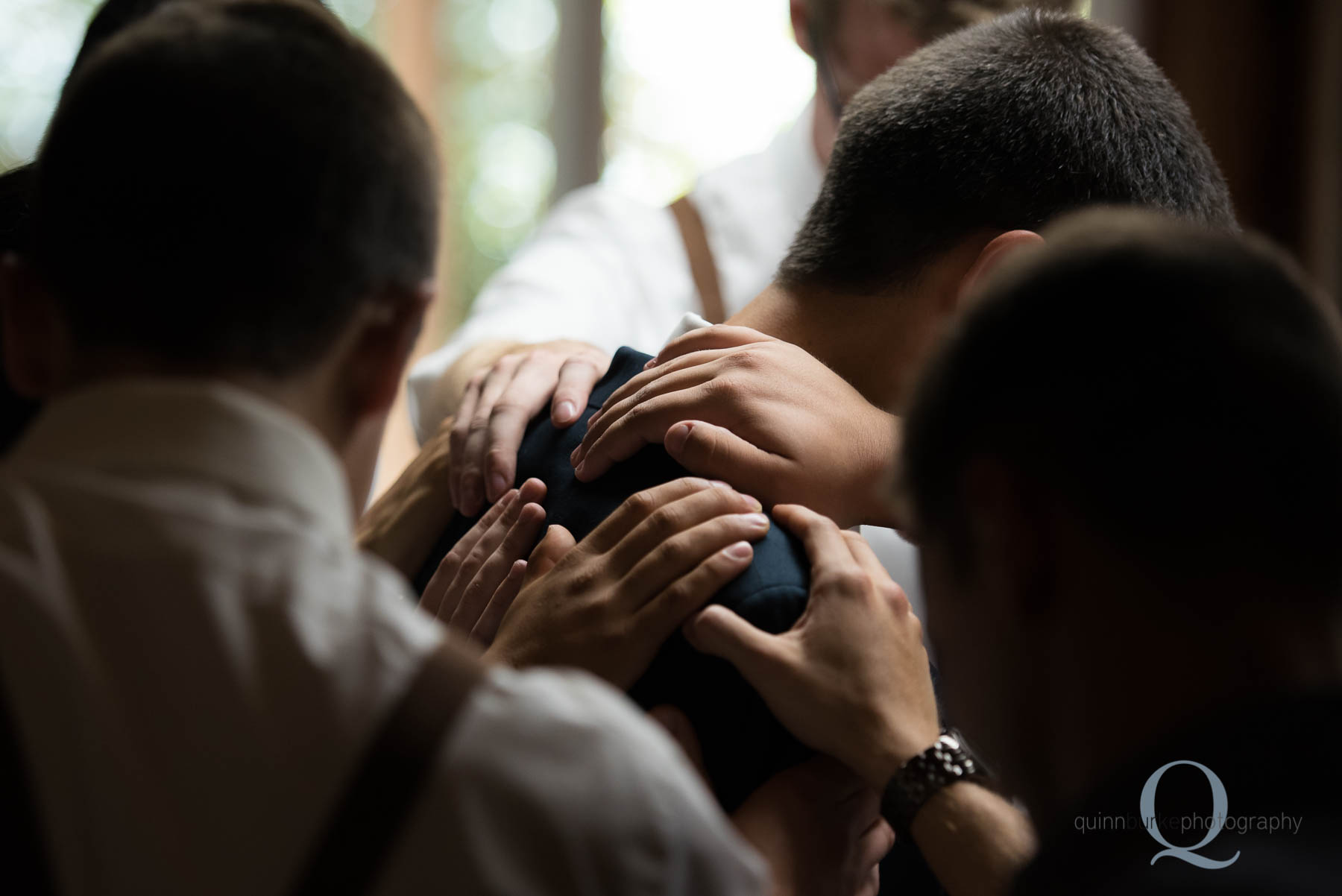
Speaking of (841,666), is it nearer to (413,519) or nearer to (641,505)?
(641,505)

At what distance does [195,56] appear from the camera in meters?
0.70

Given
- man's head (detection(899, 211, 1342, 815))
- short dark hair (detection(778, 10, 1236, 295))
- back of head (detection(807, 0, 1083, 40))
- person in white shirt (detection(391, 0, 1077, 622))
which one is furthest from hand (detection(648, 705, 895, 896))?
back of head (detection(807, 0, 1083, 40))

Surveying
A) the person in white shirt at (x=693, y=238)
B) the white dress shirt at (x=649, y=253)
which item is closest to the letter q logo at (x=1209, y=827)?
the person in white shirt at (x=693, y=238)

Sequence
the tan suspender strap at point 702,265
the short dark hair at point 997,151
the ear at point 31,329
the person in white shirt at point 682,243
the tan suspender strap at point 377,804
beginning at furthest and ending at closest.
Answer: the tan suspender strap at point 702,265
the person in white shirt at point 682,243
the short dark hair at point 997,151
the ear at point 31,329
the tan suspender strap at point 377,804

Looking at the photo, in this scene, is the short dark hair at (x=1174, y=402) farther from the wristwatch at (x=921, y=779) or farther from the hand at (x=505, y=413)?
the hand at (x=505, y=413)

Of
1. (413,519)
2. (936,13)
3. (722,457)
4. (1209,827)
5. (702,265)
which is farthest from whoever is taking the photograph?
(702,265)

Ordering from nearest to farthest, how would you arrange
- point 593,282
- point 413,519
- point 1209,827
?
1. point 1209,827
2. point 413,519
3. point 593,282

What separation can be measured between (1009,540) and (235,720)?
406 millimetres

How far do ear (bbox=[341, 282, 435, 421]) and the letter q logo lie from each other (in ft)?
1.53

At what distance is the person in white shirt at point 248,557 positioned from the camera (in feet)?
1.94

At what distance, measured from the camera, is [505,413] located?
122cm

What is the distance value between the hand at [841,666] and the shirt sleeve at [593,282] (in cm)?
109

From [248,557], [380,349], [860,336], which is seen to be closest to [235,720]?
[248,557]

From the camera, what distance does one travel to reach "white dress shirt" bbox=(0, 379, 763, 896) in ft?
1.94
